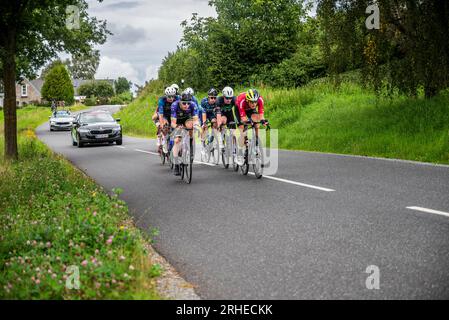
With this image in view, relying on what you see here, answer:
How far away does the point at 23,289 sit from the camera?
13.9 ft

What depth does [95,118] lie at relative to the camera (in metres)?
26.8

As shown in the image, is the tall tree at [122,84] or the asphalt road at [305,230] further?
the tall tree at [122,84]

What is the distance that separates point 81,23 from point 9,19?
186 inches

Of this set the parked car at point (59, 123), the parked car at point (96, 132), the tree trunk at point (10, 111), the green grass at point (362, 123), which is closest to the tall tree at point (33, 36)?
the tree trunk at point (10, 111)

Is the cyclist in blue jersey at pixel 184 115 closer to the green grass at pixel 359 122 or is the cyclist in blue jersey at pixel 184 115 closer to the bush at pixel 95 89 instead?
the green grass at pixel 359 122

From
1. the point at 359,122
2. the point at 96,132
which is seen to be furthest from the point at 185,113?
the point at 96,132

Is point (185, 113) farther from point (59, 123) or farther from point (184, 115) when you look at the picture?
point (59, 123)

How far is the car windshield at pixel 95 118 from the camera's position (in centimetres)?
2645

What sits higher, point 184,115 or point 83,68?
point 83,68

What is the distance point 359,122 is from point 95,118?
13.4 metres

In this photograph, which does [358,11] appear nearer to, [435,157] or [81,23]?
[435,157]

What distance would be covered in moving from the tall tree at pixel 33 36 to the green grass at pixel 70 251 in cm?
837

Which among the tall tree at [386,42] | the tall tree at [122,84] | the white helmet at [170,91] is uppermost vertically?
the tall tree at [122,84]
